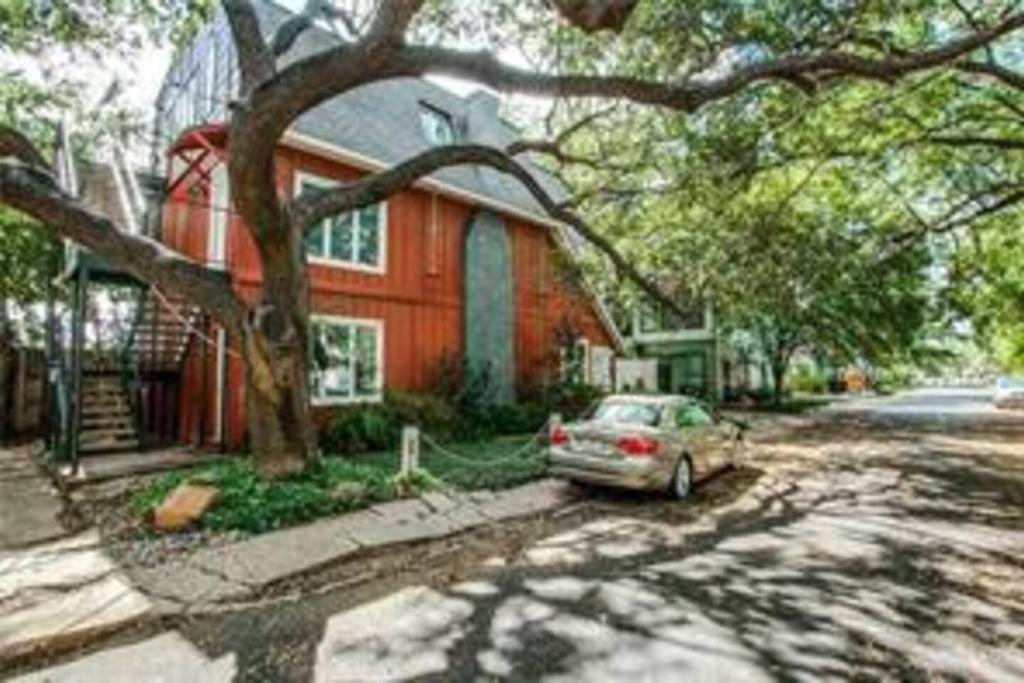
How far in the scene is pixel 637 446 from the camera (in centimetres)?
1002

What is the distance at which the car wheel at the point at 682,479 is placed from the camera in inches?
417

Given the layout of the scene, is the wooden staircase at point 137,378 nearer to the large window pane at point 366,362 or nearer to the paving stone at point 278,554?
the large window pane at point 366,362

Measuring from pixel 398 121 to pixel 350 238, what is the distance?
4.16 meters

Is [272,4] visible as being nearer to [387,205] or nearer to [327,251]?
[387,205]

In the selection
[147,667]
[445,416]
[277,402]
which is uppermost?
[277,402]

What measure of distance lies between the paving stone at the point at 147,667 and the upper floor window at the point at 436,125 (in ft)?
50.6

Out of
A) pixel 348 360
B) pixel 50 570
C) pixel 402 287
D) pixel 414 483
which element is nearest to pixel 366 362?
pixel 348 360

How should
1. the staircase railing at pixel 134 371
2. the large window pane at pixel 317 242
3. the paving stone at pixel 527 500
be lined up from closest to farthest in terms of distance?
the paving stone at pixel 527 500 → the staircase railing at pixel 134 371 → the large window pane at pixel 317 242

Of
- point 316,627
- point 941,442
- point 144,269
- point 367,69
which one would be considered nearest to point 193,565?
point 316,627

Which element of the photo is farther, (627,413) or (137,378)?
(137,378)

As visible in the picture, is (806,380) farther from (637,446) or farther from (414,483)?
(414,483)

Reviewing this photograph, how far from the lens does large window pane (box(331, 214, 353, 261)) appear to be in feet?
48.3

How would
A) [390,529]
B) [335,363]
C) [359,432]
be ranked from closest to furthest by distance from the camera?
[390,529] < [359,432] < [335,363]

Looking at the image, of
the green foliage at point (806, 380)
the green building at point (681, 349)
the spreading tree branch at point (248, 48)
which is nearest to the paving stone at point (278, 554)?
the spreading tree branch at point (248, 48)
